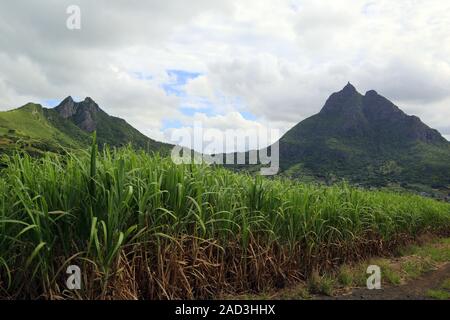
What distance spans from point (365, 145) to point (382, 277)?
490 ft

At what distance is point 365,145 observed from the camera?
147 meters

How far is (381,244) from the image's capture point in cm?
860

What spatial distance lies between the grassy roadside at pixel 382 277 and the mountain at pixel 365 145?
A: 9112 centimetres

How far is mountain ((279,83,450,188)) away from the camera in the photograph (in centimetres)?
10956

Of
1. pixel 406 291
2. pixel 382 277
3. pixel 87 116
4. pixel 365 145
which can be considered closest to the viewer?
Answer: pixel 406 291

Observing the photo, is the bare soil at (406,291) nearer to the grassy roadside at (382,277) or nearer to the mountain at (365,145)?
the grassy roadside at (382,277)

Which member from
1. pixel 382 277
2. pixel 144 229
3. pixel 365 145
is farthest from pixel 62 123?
pixel 144 229

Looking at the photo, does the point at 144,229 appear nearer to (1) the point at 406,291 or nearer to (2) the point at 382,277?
(1) the point at 406,291

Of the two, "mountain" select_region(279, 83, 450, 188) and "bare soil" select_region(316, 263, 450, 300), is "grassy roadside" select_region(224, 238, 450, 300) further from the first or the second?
"mountain" select_region(279, 83, 450, 188)

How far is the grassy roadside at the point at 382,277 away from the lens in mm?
5051

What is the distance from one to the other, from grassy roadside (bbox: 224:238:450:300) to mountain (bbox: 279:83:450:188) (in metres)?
91.1

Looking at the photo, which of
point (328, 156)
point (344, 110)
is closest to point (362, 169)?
point (328, 156)
